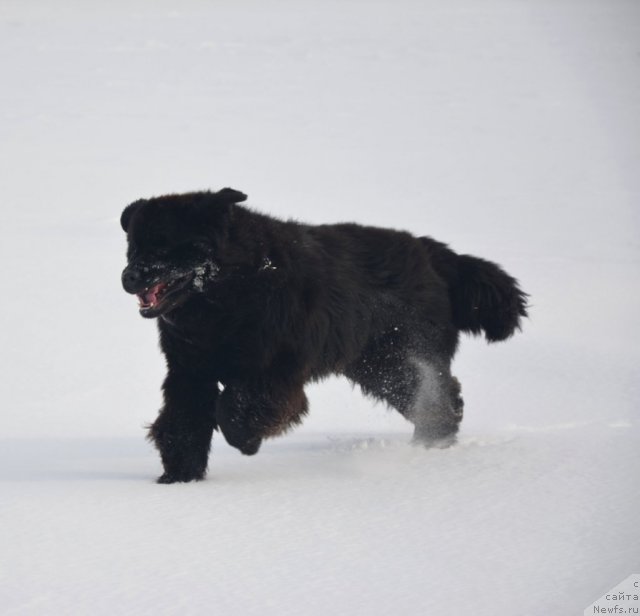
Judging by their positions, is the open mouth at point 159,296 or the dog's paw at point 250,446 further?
the dog's paw at point 250,446

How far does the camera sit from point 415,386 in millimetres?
7141

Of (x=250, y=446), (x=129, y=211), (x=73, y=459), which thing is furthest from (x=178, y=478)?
(x=129, y=211)

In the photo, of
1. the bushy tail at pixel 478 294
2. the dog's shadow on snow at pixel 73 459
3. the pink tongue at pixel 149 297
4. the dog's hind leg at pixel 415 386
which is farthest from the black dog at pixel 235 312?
the bushy tail at pixel 478 294

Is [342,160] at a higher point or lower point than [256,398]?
higher

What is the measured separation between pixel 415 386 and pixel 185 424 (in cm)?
175

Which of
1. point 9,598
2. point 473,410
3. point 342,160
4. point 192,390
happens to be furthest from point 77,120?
point 9,598

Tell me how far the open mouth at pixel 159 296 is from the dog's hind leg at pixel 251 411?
58 cm

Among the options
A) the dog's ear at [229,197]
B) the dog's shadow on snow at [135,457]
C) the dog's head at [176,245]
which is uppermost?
the dog's ear at [229,197]

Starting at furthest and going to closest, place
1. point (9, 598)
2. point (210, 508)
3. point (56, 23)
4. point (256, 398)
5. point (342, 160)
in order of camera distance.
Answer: point (56, 23) → point (342, 160) → point (256, 398) → point (210, 508) → point (9, 598)

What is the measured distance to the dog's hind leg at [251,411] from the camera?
19.4 ft

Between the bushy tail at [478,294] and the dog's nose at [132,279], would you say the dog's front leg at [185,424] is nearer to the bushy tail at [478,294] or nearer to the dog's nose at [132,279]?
the dog's nose at [132,279]

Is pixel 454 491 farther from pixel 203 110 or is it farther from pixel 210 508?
pixel 203 110

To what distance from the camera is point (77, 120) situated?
23.1 meters

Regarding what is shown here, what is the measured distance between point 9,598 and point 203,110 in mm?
21009
